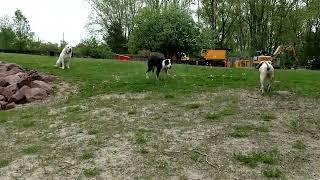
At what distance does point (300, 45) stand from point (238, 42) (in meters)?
12.7

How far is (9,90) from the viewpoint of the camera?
18656 mm

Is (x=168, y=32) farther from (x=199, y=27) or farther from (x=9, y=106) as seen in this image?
(x=9, y=106)

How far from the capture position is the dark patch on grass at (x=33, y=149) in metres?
12.4

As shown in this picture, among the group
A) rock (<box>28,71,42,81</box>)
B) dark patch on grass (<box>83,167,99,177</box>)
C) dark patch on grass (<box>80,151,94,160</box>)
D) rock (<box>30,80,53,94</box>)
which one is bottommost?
dark patch on grass (<box>83,167,99,177</box>)

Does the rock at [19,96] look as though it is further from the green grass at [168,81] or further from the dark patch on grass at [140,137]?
the dark patch on grass at [140,137]

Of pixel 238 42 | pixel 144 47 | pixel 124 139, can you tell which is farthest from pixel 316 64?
pixel 124 139

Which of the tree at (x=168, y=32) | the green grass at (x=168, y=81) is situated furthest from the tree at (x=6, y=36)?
the green grass at (x=168, y=81)

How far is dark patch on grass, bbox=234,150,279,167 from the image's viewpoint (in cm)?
1141

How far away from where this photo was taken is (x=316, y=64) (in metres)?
50.1

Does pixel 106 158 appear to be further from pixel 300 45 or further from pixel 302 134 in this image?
pixel 300 45

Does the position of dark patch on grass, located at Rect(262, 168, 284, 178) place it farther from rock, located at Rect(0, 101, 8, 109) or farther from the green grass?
rock, located at Rect(0, 101, 8, 109)

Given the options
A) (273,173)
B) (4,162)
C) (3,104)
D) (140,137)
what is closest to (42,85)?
(3,104)

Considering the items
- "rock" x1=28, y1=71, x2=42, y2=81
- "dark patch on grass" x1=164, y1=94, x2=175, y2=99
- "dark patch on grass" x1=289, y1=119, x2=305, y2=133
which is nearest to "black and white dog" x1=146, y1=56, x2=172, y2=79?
"dark patch on grass" x1=164, y1=94, x2=175, y2=99

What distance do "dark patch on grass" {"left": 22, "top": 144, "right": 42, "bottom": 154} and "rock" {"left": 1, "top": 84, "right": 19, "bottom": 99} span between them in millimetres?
6026
